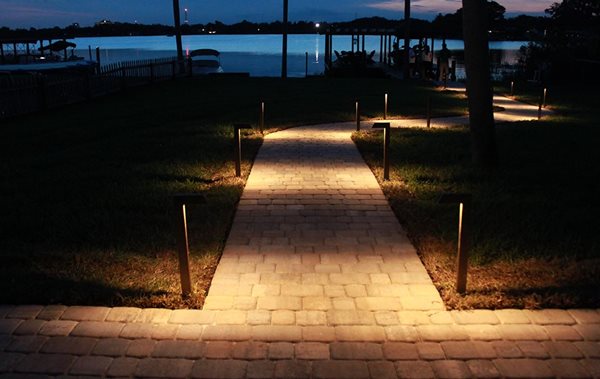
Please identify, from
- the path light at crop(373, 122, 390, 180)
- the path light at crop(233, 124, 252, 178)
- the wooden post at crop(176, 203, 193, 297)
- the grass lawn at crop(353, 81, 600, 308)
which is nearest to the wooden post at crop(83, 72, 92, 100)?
the grass lawn at crop(353, 81, 600, 308)

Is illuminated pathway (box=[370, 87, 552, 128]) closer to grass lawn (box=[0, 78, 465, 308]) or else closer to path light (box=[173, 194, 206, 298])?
grass lawn (box=[0, 78, 465, 308])

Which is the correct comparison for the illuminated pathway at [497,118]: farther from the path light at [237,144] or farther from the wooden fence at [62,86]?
the wooden fence at [62,86]

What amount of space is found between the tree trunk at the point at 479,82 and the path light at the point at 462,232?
5566mm

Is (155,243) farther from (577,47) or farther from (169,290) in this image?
(577,47)

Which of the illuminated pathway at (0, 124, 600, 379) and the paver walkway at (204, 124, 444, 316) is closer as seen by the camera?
the illuminated pathway at (0, 124, 600, 379)

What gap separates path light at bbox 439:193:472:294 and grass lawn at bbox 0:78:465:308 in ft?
7.93

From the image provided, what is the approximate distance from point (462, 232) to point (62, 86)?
2072 centimetres

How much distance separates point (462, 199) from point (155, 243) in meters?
3.66

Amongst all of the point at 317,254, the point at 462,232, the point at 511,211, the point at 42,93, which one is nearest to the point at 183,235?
the point at 317,254

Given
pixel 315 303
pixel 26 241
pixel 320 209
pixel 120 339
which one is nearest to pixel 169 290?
pixel 120 339

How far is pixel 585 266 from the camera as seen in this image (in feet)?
18.9

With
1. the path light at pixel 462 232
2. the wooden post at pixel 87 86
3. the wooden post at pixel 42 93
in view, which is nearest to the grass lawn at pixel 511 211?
the path light at pixel 462 232

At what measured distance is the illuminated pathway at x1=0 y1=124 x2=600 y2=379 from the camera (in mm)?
3914

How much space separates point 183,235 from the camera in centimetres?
488
